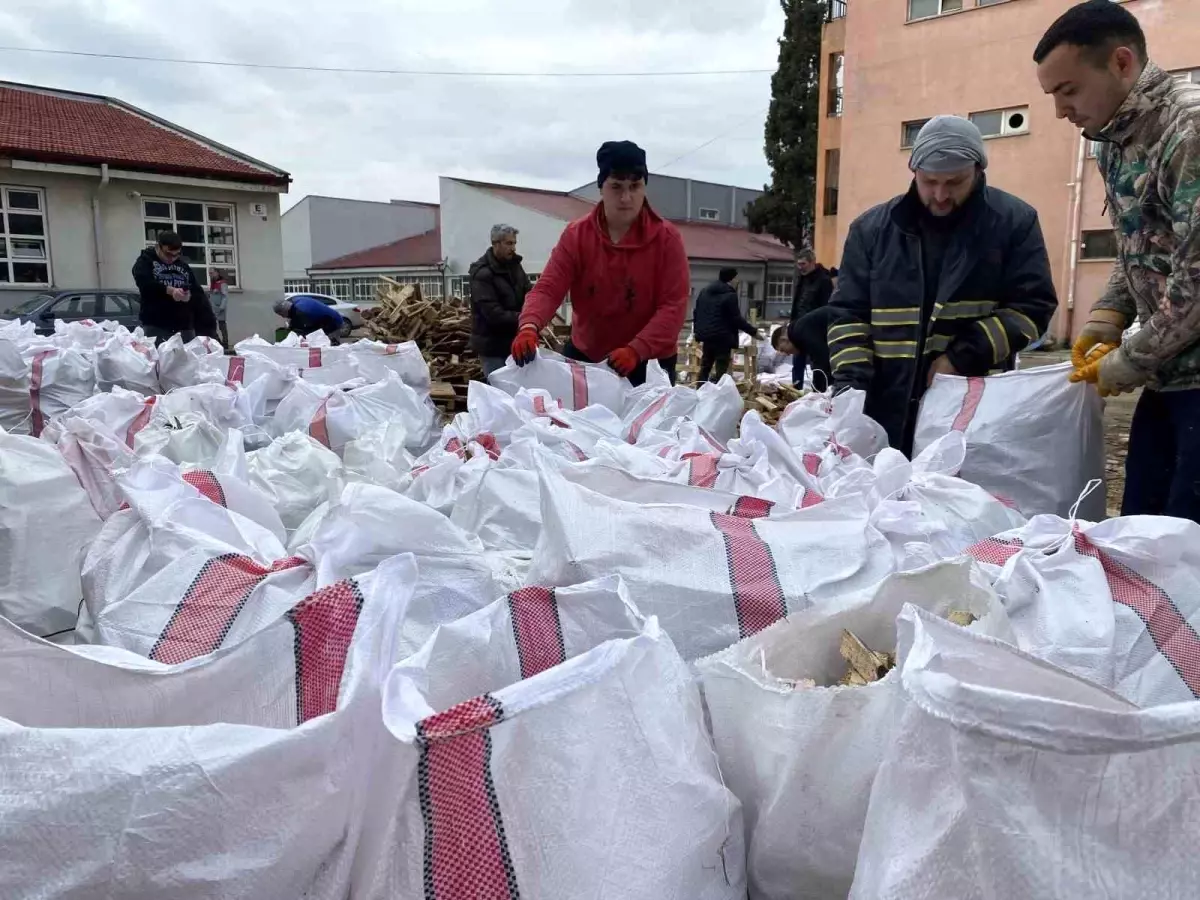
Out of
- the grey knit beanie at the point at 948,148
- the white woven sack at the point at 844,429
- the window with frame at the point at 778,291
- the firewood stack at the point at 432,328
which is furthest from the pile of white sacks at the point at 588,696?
the window with frame at the point at 778,291

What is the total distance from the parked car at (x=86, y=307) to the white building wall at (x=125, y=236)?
4058 millimetres

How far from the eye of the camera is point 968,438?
88.9 inches

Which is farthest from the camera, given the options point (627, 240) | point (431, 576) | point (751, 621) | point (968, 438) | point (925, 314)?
point (627, 240)

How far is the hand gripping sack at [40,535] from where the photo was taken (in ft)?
5.00

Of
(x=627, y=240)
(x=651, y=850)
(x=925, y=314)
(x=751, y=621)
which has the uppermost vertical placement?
(x=627, y=240)

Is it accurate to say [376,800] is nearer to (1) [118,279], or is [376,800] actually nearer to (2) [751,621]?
(2) [751,621]

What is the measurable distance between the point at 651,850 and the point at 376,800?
0.28m

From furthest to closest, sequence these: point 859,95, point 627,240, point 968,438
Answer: point 859,95 → point 627,240 → point 968,438

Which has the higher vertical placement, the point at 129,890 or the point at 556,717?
the point at 556,717

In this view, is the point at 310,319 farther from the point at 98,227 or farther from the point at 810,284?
the point at 98,227

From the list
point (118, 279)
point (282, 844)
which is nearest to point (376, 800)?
point (282, 844)

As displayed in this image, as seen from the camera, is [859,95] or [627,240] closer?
[627,240]

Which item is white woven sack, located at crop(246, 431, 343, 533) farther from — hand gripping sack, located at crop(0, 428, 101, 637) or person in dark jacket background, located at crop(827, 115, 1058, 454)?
person in dark jacket background, located at crop(827, 115, 1058, 454)

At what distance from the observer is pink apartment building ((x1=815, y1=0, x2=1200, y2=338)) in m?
16.0
